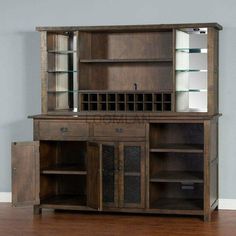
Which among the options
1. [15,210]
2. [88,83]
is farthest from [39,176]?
[88,83]

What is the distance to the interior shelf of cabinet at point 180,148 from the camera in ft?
19.0

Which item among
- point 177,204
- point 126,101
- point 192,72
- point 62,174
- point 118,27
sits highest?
point 118,27

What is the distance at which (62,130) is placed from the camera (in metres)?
5.99

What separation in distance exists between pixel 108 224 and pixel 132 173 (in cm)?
51

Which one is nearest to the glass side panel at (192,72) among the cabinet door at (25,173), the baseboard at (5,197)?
the cabinet door at (25,173)

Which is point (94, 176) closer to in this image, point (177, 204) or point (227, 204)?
point (177, 204)

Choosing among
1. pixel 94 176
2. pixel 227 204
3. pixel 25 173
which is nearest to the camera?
pixel 94 176

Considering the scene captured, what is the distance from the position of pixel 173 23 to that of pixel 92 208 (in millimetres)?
1861

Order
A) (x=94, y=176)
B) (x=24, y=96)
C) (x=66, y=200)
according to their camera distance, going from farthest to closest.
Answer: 1. (x=24, y=96)
2. (x=66, y=200)
3. (x=94, y=176)

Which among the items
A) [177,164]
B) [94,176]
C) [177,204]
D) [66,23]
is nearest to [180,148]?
[177,164]

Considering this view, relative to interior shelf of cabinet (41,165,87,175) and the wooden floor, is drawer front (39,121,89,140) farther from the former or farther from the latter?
the wooden floor

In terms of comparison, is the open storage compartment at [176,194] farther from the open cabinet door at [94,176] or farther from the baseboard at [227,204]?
the open cabinet door at [94,176]

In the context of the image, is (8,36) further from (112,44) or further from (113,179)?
(113,179)

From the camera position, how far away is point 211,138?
19.0 ft
